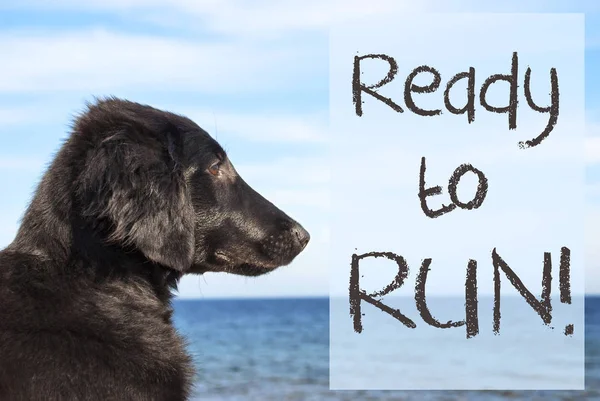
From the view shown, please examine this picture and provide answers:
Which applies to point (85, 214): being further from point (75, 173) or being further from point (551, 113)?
point (551, 113)

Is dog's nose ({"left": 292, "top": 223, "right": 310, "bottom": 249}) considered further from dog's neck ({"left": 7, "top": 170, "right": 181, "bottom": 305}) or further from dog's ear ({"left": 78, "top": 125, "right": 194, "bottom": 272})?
dog's neck ({"left": 7, "top": 170, "right": 181, "bottom": 305})

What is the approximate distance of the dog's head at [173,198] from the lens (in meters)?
4.03

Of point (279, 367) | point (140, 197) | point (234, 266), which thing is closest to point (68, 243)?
point (140, 197)

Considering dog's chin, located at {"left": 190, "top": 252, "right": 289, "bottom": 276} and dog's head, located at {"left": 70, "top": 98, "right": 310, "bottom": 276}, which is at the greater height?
dog's head, located at {"left": 70, "top": 98, "right": 310, "bottom": 276}

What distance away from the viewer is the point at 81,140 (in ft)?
13.9

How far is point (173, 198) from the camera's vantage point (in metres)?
4.18

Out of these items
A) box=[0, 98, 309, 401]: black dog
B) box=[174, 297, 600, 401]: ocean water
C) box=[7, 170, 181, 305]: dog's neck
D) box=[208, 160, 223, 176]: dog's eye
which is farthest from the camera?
box=[174, 297, 600, 401]: ocean water

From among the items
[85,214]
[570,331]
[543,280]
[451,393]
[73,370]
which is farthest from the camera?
[451,393]

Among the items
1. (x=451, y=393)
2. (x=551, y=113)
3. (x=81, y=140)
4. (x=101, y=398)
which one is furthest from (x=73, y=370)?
(x=451, y=393)

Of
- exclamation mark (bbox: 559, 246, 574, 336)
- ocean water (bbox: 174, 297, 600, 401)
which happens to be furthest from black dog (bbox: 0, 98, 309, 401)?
exclamation mark (bbox: 559, 246, 574, 336)

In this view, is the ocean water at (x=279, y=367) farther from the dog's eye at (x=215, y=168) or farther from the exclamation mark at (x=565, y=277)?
the exclamation mark at (x=565, y=277)

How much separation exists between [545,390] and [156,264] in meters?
11.7

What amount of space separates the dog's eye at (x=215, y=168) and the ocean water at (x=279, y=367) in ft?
2.49

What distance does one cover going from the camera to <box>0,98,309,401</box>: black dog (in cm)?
376
